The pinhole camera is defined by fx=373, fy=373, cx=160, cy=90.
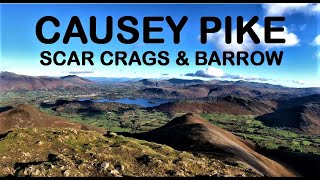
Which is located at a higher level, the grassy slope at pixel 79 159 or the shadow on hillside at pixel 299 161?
the grassy slope at pixel 79 159

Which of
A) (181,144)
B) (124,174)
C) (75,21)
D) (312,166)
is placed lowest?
(312,166)

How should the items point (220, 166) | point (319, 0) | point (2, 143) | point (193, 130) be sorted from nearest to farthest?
1. point (319, 0)
2. point (2, 143)
3. point (220, 166)
4. point (193, 130)

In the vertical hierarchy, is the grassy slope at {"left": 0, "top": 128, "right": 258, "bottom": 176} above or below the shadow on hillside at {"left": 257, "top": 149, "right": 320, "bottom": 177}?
above

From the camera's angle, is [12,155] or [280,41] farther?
[12,155]

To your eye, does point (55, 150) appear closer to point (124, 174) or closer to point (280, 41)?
point (124, 174)

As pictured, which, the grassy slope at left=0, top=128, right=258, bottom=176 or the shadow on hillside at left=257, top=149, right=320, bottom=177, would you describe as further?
the shadow on hillside at left=257, top=149, right=320, bottom=177

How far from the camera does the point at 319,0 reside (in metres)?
33.2

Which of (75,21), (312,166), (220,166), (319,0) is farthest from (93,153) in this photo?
(312,166)

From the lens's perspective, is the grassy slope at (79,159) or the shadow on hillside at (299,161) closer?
the grassy slope at (79,159)

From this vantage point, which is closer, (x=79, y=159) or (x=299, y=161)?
(x=79, y=159)

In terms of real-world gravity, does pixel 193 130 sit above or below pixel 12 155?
below

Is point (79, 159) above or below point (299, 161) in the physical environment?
above

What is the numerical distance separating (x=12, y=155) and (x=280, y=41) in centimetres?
3718

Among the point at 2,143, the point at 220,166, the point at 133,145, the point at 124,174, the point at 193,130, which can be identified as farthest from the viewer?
the point at 193,130
